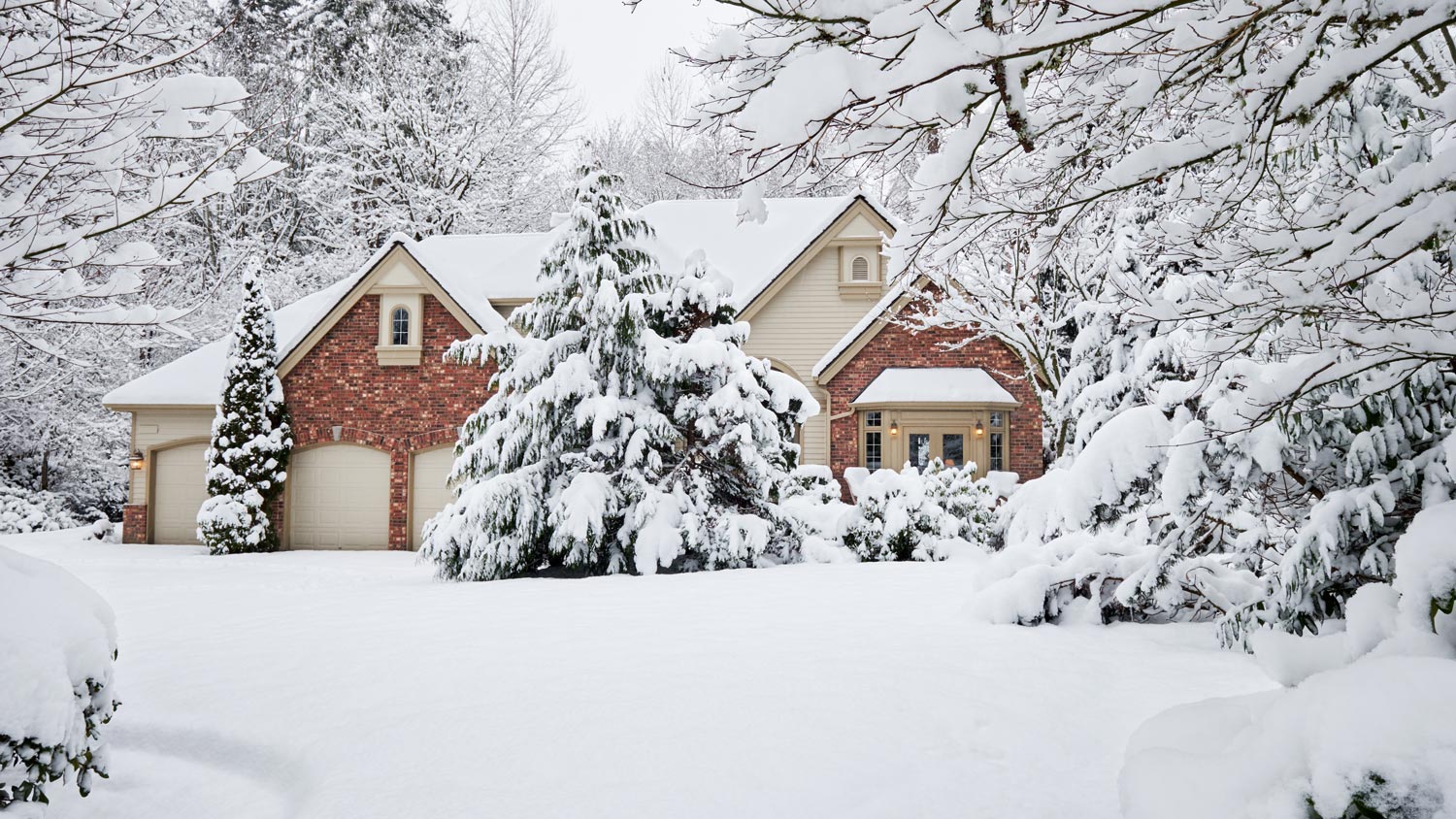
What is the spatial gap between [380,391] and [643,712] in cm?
1500

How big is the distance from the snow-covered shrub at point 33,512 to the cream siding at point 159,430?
3089 mm

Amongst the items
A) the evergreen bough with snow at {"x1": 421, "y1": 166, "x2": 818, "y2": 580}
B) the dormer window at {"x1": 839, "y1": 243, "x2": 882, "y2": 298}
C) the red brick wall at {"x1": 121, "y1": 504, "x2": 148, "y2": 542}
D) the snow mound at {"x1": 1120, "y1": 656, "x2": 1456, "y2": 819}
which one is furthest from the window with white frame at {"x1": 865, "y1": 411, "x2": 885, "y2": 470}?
the red brick wall at {"x1": 121, "y1": 504, "x2": 148, "y2": 542}

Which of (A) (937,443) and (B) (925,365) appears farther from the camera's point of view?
(B) (925,365)

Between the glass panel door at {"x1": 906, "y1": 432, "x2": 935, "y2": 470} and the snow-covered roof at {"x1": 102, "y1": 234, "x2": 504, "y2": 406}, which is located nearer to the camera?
the glass panel door at {"x1": 906, "y1": 432, "x2": 935, "y2": 470}

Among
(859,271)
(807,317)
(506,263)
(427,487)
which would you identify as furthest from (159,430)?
(859,271)

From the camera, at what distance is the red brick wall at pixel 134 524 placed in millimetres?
17672

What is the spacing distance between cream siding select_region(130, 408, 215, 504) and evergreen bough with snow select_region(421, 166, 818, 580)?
10.3m

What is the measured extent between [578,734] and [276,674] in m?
2.21

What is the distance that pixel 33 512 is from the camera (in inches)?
762

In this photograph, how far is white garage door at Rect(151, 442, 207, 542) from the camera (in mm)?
17969

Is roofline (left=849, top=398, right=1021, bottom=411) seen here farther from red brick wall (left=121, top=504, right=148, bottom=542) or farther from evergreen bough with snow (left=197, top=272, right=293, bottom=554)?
red brick wall (left=121, top=504, right=148, bottom=542)

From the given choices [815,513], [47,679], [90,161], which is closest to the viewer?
[47,679]

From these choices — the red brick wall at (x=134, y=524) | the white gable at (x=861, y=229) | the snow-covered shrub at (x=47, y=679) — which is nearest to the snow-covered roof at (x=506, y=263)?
the white gable at (x=861, y=229)

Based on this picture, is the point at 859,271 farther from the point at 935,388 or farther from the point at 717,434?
the point at 717,434
